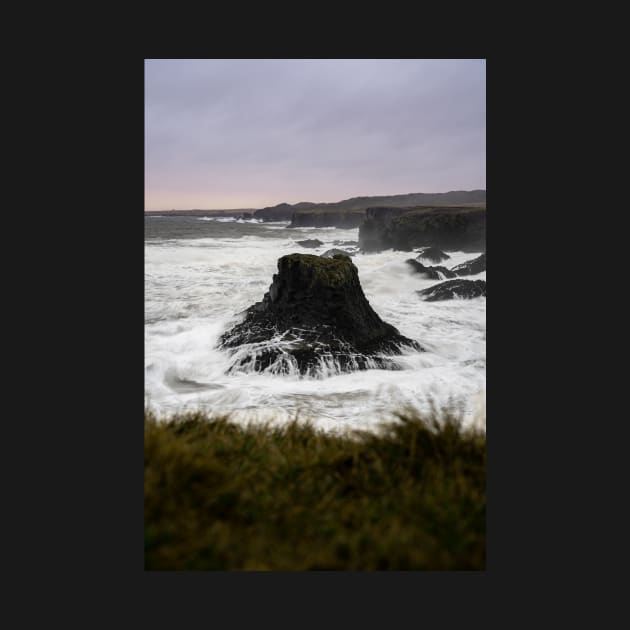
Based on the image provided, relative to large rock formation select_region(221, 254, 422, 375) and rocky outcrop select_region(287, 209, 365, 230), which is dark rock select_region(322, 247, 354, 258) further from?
rocky outcrop select_region(287, 209, 365, 230)

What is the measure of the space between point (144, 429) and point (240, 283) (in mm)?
2868

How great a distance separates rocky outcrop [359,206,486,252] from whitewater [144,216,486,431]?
0.68 feet

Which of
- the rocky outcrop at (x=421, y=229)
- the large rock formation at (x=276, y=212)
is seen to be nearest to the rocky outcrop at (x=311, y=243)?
the large rock formation at (x=276, y=212)

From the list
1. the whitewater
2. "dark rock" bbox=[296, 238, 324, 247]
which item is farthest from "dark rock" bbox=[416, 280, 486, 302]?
"dark rock" bbox=[296, 238, 324, 247]

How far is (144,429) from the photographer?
3.46m

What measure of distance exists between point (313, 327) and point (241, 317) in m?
0.96

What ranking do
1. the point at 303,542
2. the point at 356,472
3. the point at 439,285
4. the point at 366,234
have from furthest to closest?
1. the point at 366,234
2. the point at 439,285
3. the point at 356,472
4. the point at 303,542

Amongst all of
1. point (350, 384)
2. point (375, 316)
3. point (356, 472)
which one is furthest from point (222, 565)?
point (375, 316)

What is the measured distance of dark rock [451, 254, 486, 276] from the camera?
17.0 feet

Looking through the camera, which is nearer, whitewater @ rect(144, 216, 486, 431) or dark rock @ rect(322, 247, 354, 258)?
whitewater @ rect(144, 216, 486, 431)

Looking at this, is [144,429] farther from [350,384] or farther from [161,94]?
[161,94]

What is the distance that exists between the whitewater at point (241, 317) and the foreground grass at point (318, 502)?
604mm

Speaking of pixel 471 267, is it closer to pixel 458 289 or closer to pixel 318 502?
pixel 458 289

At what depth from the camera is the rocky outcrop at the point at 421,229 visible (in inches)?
220
